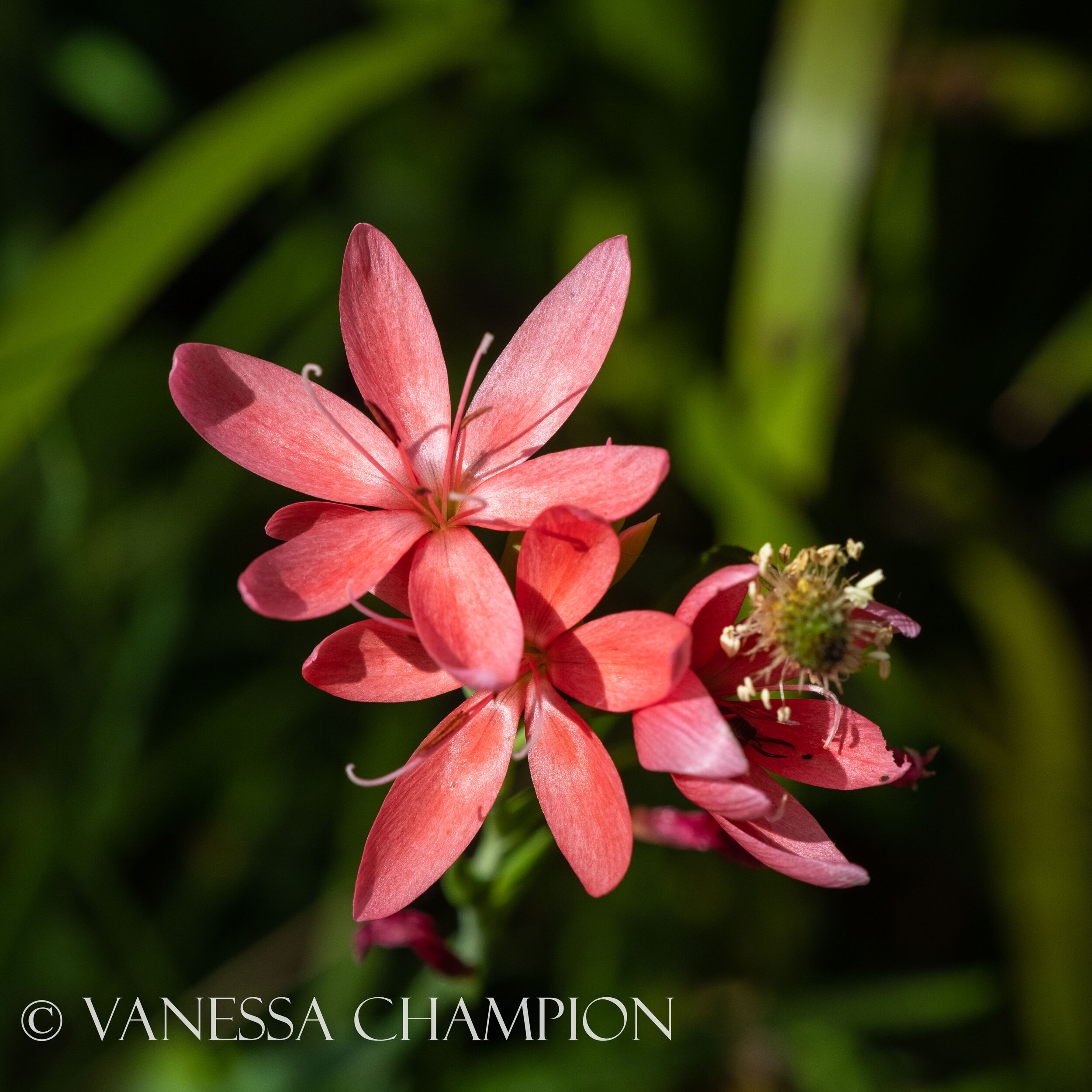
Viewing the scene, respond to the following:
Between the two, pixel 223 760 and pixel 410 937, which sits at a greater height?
pixel 410 937

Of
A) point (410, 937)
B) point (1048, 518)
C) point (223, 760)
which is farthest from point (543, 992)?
point (1048, 518)

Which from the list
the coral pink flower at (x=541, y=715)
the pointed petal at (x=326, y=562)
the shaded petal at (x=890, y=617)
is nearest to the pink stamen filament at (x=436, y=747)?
the coral pink flower at (x=541, y=715)

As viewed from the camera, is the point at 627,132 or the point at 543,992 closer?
the point at 543,992

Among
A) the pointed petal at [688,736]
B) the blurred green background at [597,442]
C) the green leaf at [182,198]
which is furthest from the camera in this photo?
the blurred green background at [597,442]

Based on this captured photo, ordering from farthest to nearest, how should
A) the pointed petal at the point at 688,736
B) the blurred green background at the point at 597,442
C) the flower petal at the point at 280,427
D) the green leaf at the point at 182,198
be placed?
the blurred green background at the point at 597,442
the green leaf at the point at 182,198
the flower petal at the point at 280,427
the pointed petal at the point at 688,736

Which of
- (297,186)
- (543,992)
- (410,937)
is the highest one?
(297,186)

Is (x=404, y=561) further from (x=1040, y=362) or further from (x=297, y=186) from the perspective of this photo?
(x=1040, y=362)

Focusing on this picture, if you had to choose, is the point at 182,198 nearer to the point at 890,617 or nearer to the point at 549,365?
the point at 549,365

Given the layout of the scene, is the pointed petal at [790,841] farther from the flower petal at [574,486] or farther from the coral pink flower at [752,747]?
the flower petal at [574,486]
